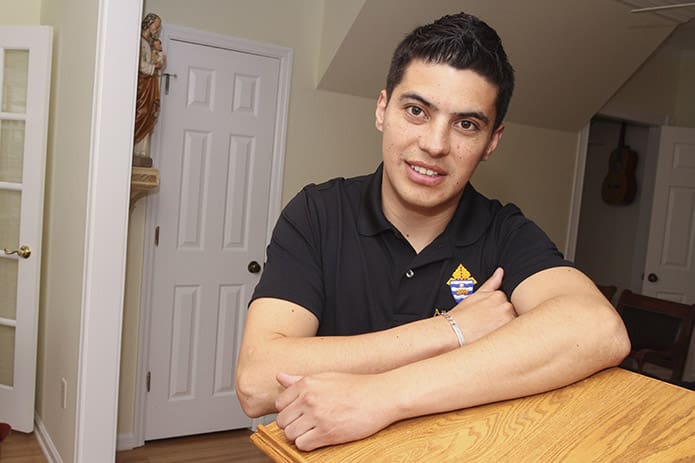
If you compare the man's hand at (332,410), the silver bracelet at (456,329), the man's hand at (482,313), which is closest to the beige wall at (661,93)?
the man's hand at (482,313)

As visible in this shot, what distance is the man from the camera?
0.83 metres

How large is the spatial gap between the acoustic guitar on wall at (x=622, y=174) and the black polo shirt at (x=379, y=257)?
5547 millimetres

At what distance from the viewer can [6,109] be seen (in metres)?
3.69

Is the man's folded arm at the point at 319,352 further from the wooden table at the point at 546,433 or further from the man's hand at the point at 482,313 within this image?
the wooden table at the point at 546,433

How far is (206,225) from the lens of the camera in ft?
12.8

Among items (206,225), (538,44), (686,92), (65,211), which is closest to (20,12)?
(65,211)

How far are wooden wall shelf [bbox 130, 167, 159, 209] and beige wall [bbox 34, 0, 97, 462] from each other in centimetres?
30

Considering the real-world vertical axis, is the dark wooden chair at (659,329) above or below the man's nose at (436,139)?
below

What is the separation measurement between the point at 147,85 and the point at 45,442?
206cm

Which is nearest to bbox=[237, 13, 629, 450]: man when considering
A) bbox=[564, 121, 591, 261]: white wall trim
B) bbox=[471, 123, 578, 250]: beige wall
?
bbox=[471, 123, 578, 250]: beige wall

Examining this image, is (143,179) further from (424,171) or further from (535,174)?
(535,174)

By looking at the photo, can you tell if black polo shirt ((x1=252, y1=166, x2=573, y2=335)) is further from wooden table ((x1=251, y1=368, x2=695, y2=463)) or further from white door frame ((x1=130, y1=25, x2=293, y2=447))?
white door frame ((x1=130, y1=25, x2=293, y2=447))

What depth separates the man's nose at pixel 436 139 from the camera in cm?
113

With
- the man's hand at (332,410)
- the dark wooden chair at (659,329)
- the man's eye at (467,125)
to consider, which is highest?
the man's eye at (467,125)
